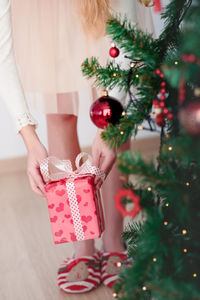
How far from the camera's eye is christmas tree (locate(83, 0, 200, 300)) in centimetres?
48

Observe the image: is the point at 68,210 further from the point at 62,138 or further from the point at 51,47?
the point at 51,47

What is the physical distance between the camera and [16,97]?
0.94 m

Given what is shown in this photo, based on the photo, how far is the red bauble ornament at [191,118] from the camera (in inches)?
19.2

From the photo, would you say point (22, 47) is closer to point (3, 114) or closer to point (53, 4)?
point (53, 4)

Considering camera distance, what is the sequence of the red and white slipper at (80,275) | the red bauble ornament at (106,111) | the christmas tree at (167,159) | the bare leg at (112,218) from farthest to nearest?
1. the bare leg at (112,218)
2. the red and white slipper at (80,275)
3. the red bauble ornament at (106,111)
4. the christmas tree at (167,159)

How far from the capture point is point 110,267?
117 cm

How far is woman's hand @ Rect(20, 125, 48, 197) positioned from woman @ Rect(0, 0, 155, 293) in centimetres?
23

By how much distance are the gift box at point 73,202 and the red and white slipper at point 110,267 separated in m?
0.30

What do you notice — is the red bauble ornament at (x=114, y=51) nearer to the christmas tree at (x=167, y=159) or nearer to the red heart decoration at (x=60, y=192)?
the christmas tree at (x=167, y=159)

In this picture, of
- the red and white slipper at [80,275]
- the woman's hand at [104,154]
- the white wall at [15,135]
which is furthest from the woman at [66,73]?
the white wall at [15,135]

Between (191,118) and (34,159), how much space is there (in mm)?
523

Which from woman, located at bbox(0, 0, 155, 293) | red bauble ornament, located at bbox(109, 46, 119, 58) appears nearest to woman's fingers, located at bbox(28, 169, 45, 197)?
woman, located at bbox(0, 0, 155, 293)

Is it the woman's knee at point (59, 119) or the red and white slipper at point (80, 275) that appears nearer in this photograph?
the red and white slipper at point (80, 275)

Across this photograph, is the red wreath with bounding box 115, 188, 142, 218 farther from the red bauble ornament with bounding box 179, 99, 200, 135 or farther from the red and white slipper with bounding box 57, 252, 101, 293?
the red and white slipper with bounding box 57, 252, 101, 293
